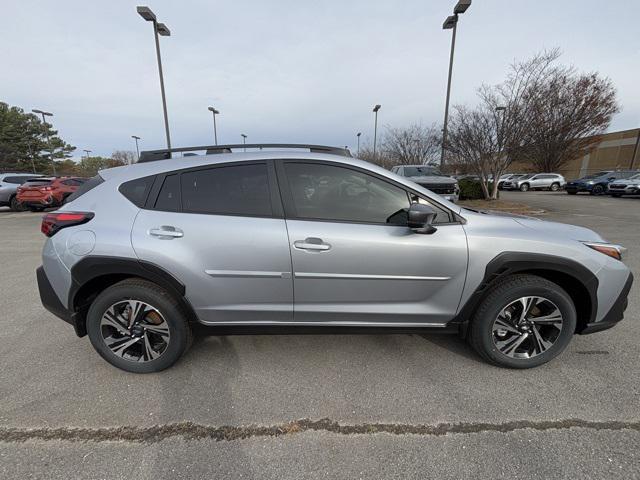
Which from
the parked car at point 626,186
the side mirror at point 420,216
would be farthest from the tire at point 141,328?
the parked car at point 626,186

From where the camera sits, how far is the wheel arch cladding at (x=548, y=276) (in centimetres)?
232

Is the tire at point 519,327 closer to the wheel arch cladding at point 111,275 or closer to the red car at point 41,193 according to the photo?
the wheel arch cladding at point 111,275

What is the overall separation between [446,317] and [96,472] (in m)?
2.46

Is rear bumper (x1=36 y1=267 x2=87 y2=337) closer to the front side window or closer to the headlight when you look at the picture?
the front side window

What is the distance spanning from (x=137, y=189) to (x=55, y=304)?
1.16m

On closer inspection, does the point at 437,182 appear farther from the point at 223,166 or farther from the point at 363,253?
the point at 223,166

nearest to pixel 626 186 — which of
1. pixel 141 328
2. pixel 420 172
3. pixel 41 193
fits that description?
pixel 420 172

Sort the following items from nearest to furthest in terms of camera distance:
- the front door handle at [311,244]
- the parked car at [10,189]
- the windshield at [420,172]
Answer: the front door handle at [311,244] < the windshield at [420,172] < the parked car at [10,189]

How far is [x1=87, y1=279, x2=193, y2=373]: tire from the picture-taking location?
93.4 inches

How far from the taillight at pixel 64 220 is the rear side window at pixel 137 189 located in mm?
308

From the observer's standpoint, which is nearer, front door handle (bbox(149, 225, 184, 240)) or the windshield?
front door handle (bbox(149, 225, 184, 240))

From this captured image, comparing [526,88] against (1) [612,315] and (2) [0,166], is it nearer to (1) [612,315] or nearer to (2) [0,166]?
(1) [612,315]

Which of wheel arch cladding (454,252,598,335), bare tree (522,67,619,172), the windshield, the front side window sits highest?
bare tree (522,67,619,172)

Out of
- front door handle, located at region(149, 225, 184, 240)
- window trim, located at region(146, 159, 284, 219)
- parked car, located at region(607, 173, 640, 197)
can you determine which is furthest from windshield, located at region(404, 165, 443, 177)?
parked car, located at region(607, 173, 640, 197)
